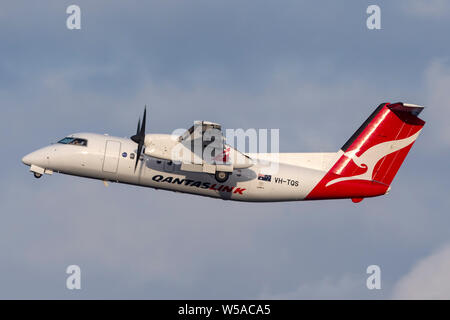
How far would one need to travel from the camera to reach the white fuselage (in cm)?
2617

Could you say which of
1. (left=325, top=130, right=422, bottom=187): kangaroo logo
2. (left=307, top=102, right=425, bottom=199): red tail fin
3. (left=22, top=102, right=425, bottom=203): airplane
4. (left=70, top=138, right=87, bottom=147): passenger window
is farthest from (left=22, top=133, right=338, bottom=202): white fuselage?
(left=325, top=130, right=422, bottom=187): kangaroo logo

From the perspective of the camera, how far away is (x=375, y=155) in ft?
Answer: 91.8

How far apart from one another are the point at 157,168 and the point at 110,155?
5.75ft

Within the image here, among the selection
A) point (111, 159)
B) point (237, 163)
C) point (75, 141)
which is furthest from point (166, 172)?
point (75, 141)

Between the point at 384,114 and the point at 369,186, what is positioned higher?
the point at 384,114

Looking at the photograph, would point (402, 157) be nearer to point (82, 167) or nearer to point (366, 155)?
point (366, 155)

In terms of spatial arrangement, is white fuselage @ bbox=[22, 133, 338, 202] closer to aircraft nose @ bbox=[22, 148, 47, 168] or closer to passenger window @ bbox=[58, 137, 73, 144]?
aircraft nose @ bbox=[22, 148, 47, 168]

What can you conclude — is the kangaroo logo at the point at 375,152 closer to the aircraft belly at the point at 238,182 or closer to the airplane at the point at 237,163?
the airplane at the point at 237,163

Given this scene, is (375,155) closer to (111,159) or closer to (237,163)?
(237,163)

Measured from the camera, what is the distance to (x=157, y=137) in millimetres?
25141

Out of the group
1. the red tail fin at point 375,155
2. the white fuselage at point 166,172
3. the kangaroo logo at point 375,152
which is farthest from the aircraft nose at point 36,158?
the kangaroo logo at point 375,152

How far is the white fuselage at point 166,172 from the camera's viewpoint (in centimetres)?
2617
